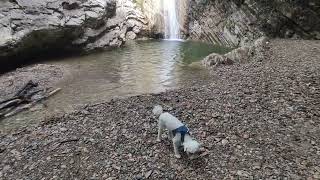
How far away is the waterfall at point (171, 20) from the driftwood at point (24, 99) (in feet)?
55.8

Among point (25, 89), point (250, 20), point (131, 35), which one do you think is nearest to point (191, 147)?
point (25, 89)

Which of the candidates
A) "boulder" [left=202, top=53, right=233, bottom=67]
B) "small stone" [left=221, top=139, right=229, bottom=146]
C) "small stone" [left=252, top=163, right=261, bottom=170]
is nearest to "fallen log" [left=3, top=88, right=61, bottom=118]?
"small stone" [left=221, top=139, right=229, bottom=146]

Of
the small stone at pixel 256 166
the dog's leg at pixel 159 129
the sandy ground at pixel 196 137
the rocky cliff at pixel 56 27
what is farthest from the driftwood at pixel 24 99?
the small stone at pixel 256 166

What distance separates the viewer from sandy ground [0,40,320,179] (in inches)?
249

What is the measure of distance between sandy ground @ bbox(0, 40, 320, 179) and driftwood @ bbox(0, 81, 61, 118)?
230cm

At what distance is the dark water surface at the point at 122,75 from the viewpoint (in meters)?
12.3

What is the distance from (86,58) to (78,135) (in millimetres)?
13373

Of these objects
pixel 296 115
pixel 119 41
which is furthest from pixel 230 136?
pixel 119 41

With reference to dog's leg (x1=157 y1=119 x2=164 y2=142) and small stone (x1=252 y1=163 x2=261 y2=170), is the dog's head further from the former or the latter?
small stone (x1=252 y1=163 x2=261 y2=170)

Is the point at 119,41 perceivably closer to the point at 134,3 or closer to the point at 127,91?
the point at 134,3

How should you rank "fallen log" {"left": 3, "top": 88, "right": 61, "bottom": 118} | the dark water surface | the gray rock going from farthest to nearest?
the gray rock
the dark water surface
"fallen log" {"left": 3, "top": 88, "right": 61, "bottom": 118}

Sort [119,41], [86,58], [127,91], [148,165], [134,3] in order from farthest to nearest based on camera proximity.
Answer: [134,3], [119,41], [86,58], [127,91], [148,165]

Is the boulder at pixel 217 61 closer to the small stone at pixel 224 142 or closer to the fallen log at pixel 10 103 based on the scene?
the fallen log at pixel 10 103

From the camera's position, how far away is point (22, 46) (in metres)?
18.1
